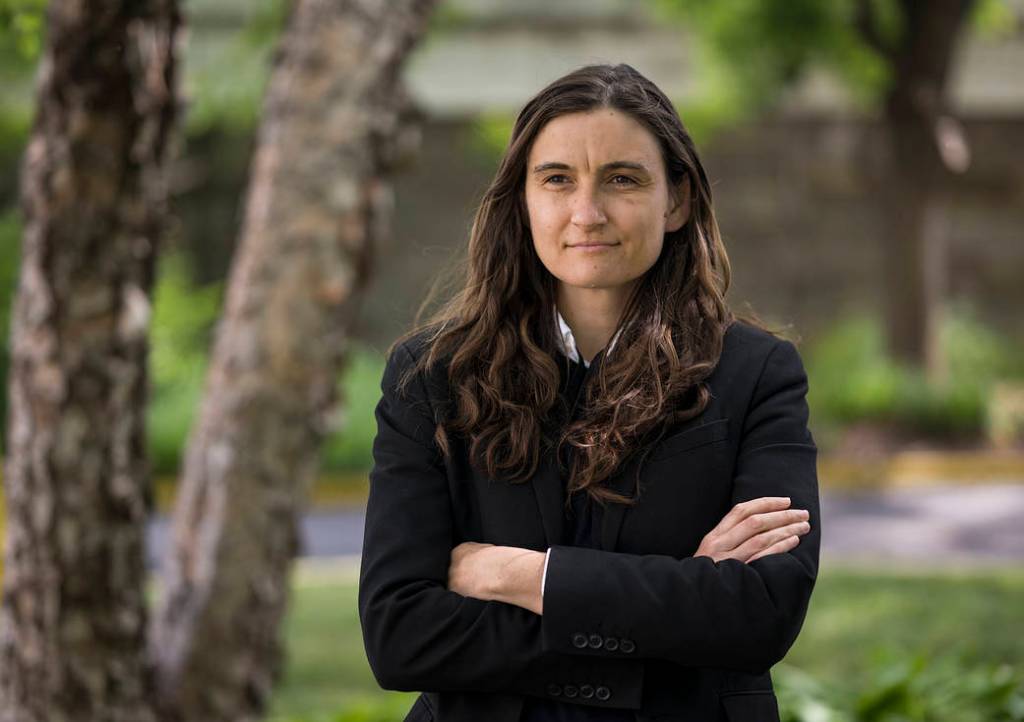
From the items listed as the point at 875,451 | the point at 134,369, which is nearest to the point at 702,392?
the point at 134,369

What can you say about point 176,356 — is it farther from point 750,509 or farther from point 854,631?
point 750,509

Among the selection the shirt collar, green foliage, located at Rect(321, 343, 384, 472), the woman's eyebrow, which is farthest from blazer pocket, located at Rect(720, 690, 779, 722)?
green foliage, located at Rect(321, 343, 384, 472)

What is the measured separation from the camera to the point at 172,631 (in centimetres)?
457

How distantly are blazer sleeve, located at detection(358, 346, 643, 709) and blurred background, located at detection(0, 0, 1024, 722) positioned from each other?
1.64 ft

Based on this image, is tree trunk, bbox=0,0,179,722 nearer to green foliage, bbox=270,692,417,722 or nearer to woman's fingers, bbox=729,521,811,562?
green foliage, bbox=270,692,417,722

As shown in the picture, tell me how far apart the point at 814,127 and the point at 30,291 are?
54.5 feet

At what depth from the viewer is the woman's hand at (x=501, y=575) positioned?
219cm

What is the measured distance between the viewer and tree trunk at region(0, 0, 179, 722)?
4.05 m

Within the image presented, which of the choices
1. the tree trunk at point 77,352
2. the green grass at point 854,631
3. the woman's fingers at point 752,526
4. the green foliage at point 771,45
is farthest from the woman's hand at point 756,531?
the green foliage at point 771,45

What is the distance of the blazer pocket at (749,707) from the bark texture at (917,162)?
1405 cm

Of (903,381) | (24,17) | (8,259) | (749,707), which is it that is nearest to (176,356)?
(8,259)

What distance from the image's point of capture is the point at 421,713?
2.34 m

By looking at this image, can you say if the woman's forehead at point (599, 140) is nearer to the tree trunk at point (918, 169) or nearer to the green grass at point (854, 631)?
the green grass at point (854, 631)

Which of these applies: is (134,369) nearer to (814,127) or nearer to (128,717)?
(128,717)
